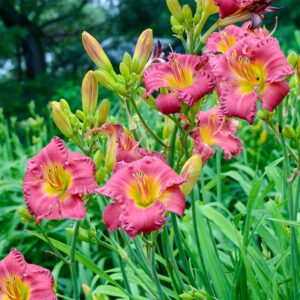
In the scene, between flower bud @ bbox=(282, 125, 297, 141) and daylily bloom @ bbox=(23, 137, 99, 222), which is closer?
daylily bloom @ bbox=(23, 137, 99, 222)

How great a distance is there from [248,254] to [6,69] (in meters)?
8.55

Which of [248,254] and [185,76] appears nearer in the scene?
[185,76]

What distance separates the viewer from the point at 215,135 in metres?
0.86

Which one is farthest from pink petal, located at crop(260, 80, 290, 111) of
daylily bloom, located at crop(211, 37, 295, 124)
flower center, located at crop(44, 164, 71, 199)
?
flower center, located at crop(44, 164, 71, 199)

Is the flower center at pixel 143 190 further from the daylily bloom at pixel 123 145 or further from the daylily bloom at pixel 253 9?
the daylily bloom at pixel 253 9

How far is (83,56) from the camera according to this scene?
25.6 ft

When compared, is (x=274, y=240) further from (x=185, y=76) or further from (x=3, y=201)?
(x=3, y=201)

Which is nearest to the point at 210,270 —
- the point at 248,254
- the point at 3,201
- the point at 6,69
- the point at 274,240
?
the point at 248,254

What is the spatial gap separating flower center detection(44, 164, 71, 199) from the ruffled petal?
167 mm

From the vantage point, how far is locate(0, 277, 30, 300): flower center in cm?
77

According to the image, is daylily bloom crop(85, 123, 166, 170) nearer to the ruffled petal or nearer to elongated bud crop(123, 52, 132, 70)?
elongated bud crop(123, 52, 132, 70)

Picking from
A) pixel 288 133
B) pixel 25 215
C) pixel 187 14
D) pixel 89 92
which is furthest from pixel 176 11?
pixel 25 215

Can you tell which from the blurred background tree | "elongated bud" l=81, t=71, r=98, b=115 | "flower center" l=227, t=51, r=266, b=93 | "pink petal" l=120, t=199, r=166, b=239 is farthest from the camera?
the blurred background tree

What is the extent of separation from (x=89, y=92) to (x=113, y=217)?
0.30 m
